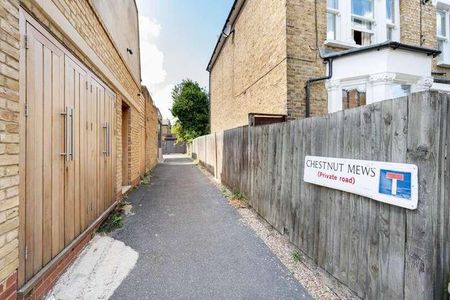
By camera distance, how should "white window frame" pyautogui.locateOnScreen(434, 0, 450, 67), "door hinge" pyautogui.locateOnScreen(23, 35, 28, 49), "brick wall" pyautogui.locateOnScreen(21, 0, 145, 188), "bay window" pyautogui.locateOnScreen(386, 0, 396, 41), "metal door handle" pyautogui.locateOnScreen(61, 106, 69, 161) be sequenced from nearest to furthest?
"door hinge" pyautogui.locateOnScreen(23, 35, 28, 49)
"brick wall" pyautogui.locateOnScreen(21, 0, 145, 188)
"metal door handle" pyautogui.locateOnScreen(61, 106, 69, 161)
"bay window" pyautogui.locateOnScreen(386, 0, 396, 41)
"white window frame" pyautogui.locateOnScreen(434, 0, 450, 67)

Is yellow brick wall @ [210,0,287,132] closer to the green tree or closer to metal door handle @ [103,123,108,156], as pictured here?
metal door handle @ [103,123,108,156]

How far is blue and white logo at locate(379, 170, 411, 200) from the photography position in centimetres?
185

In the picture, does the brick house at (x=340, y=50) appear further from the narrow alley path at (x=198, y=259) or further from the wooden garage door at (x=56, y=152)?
the wooden garage door at (x=56, y=152)

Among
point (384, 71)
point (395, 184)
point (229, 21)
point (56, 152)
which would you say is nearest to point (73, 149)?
point (56, 152)

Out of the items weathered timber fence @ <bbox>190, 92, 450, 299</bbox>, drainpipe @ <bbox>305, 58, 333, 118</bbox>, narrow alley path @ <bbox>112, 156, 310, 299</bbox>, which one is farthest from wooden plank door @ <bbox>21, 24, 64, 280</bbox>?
drainpipe @ <bbox>305, 58, 333, 118</bbox>

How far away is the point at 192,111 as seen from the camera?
2831 cm

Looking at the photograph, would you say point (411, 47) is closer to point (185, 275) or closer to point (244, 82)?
point (244, 82)

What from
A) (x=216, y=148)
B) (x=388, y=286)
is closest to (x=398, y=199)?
(x=388, y=286)

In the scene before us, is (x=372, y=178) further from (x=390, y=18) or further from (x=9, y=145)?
(x=390, y=18)

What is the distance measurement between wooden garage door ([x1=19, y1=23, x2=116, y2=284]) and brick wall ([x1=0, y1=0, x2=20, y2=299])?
159 millimetres

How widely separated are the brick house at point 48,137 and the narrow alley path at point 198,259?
2.72 ft

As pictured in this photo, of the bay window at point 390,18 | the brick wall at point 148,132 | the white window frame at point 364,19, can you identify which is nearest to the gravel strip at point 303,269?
the white window frame at point 364,19

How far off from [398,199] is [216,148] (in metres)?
8.96

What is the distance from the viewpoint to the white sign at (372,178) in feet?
6.04
